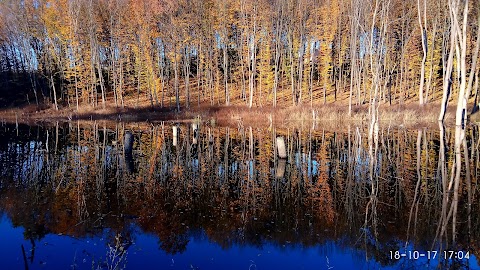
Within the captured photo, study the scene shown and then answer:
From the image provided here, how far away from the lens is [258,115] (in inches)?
1380

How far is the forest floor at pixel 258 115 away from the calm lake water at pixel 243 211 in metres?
13.6

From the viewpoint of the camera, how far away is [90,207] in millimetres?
9258

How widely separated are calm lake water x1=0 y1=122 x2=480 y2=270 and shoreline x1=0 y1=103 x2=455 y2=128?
44.5 feet

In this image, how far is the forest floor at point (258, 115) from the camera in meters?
29.3

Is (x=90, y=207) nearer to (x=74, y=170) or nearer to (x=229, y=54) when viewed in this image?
(x=74, y=170)

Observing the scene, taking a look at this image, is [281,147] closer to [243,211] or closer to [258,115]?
[243,211]

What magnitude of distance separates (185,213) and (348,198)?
4.21 meters

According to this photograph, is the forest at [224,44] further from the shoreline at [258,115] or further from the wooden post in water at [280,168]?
the wooden post in water at [280,168]

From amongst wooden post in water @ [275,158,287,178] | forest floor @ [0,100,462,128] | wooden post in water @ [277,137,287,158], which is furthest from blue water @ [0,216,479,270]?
forest floor @ [0,100,462,128]

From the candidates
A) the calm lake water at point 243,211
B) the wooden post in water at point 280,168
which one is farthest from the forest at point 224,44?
the calm lake water at point 243,211

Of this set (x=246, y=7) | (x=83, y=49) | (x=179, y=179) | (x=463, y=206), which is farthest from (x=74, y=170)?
(x=83, y=49)

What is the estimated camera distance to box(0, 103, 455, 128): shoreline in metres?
29.3
